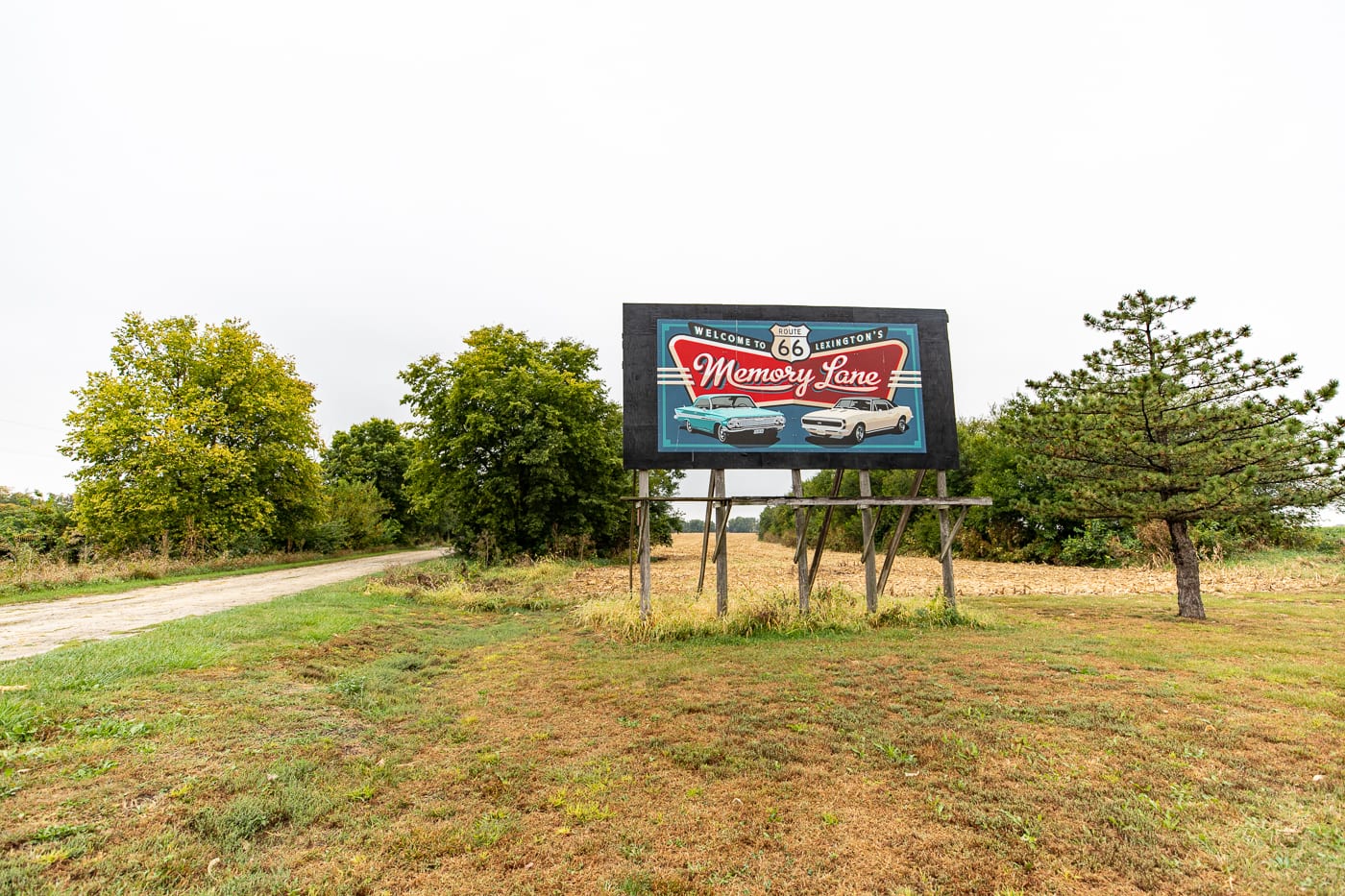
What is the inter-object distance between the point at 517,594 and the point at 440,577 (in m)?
3.53

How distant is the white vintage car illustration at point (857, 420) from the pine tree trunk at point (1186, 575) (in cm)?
472

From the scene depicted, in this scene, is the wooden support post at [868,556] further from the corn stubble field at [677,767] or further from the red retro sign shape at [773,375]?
the corn stubble field at [677,767]

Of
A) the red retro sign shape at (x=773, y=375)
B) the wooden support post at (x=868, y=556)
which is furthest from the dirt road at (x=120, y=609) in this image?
the wooden support post at (x=868, y=556)

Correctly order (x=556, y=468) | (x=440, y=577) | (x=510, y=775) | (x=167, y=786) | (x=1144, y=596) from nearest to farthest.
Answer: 1. (x=167, y=786)
2. (x=510, y=775)
3. (x=1144, y=596)
4. (x=440, y=577)
5. (x=556, y=468)

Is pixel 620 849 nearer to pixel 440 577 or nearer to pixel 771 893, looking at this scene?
pixel 771 893

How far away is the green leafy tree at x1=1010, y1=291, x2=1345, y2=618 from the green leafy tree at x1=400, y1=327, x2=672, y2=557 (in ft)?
50.2

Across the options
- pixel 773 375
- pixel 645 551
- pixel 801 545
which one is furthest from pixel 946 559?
pixel 645 551

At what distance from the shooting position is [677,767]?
427 centimetres

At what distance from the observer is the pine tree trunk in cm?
964

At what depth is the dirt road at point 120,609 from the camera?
24.4ft

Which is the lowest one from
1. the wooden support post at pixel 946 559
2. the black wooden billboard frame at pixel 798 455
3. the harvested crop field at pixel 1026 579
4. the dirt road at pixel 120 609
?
the harvested crop field at pixel 1026 579


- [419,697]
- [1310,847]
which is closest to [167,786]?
[419,697]

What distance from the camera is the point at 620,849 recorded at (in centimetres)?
320

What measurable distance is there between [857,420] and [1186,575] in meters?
6.02
